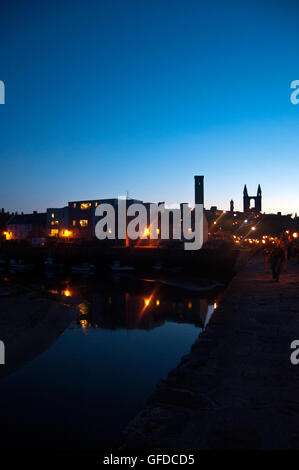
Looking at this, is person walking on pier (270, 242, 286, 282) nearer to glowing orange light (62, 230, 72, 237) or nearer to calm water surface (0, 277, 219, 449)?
calm water surface (0, 277, 219, 449)

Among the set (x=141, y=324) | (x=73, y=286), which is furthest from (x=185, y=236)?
(x=141, y=324)

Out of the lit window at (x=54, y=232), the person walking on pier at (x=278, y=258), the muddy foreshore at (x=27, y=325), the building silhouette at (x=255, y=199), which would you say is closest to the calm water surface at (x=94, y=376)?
the muddy foreshore at (x=27, y=325)

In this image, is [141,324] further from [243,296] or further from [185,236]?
[185,236]

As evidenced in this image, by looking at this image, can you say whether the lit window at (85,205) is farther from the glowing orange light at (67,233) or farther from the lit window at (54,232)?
the lit window at (54,232)

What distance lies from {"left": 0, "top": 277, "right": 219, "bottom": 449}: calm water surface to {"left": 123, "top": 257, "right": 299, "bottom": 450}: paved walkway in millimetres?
3150

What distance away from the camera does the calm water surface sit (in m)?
8.47

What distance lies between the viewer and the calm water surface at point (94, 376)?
27.8 ft

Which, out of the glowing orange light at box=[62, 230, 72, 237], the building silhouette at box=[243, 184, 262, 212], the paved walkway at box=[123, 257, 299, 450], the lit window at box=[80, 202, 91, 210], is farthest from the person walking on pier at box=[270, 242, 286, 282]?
the building silhouette at box=[243, 184, 262, 212]

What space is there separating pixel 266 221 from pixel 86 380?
137331mm

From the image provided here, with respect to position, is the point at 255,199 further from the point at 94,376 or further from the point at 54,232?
the point at 94,376

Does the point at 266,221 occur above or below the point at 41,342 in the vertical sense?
above

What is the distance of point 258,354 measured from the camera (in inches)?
290

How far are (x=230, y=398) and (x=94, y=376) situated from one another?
8309 millimetres
